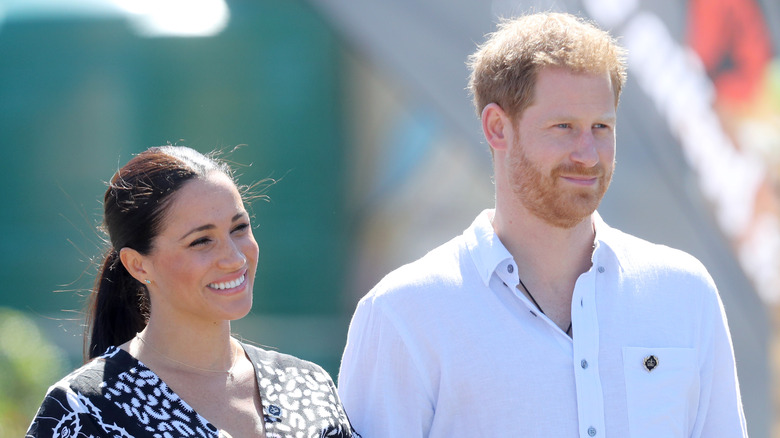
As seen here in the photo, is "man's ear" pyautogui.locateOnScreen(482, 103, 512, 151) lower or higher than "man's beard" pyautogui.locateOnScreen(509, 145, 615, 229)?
higher

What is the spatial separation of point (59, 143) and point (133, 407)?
464 cm

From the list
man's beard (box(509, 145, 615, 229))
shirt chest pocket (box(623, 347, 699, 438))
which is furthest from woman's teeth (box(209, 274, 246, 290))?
shirt chest pocket (box(623, 347, 699, 438))

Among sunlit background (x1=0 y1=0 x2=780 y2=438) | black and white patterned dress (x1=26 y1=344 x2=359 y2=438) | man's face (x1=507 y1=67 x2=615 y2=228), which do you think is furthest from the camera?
sunlit background (x1=0 y1=0 x2=780 y2=438)

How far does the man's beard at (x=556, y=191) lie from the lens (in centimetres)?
230

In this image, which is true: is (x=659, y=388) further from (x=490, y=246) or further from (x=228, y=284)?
(x=228, y=284)

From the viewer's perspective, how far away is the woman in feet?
7.20

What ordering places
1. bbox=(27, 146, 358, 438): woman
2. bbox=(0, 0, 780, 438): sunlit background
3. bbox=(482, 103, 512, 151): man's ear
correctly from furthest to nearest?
bbox=(0, 0, 780, 438): sunlit background < bbox=(482, 103, 512, 151): man's ear < bbox=(27, 146, 358, 438): woman

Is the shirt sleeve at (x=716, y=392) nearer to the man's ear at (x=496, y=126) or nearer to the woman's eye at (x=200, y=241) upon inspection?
the man's ear at (x=496, y=126)

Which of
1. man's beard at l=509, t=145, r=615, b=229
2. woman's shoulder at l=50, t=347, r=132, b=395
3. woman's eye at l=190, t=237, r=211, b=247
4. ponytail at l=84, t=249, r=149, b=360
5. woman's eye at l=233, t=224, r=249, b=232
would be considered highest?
man's beard at l=509, t=145, r=615, b=229

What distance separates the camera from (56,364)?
4.80 metres

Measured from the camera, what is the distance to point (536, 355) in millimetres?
2252

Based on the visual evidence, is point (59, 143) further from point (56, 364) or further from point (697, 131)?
point (697, 131)

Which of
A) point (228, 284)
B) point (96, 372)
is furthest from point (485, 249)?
point (96, 372)

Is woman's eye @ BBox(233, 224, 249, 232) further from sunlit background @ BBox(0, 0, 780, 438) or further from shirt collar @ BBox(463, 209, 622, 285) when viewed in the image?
sunlit background @ BBox(0, 0, 780, 438)
